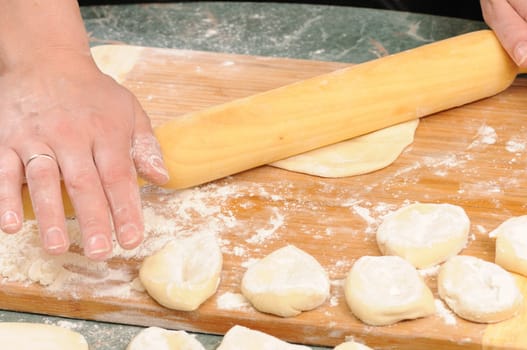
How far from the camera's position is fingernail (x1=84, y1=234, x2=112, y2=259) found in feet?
4.71

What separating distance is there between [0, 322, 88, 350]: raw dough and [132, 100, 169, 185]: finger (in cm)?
36

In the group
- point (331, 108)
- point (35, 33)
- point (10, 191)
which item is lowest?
point (331, 108)

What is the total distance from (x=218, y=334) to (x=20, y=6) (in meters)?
0.88

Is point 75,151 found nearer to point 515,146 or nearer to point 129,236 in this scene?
point 129,236

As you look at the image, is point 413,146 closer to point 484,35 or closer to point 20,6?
point 484,35

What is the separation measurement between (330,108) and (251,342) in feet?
2.30

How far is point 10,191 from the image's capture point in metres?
1.54

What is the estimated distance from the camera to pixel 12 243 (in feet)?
5.45

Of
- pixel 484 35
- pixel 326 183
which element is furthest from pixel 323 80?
pixel 484 35

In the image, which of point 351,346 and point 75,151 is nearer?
point 351,346

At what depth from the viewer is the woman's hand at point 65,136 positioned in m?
1.50

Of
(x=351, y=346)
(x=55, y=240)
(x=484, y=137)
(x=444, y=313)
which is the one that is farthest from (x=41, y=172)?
(x=484, y=137)

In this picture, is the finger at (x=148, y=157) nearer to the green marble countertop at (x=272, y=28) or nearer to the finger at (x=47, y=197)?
the finger at (x=47, y=197)

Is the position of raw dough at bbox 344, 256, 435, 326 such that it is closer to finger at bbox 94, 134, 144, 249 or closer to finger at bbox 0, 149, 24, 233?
finger at bbox 94, 134, 144, 249
